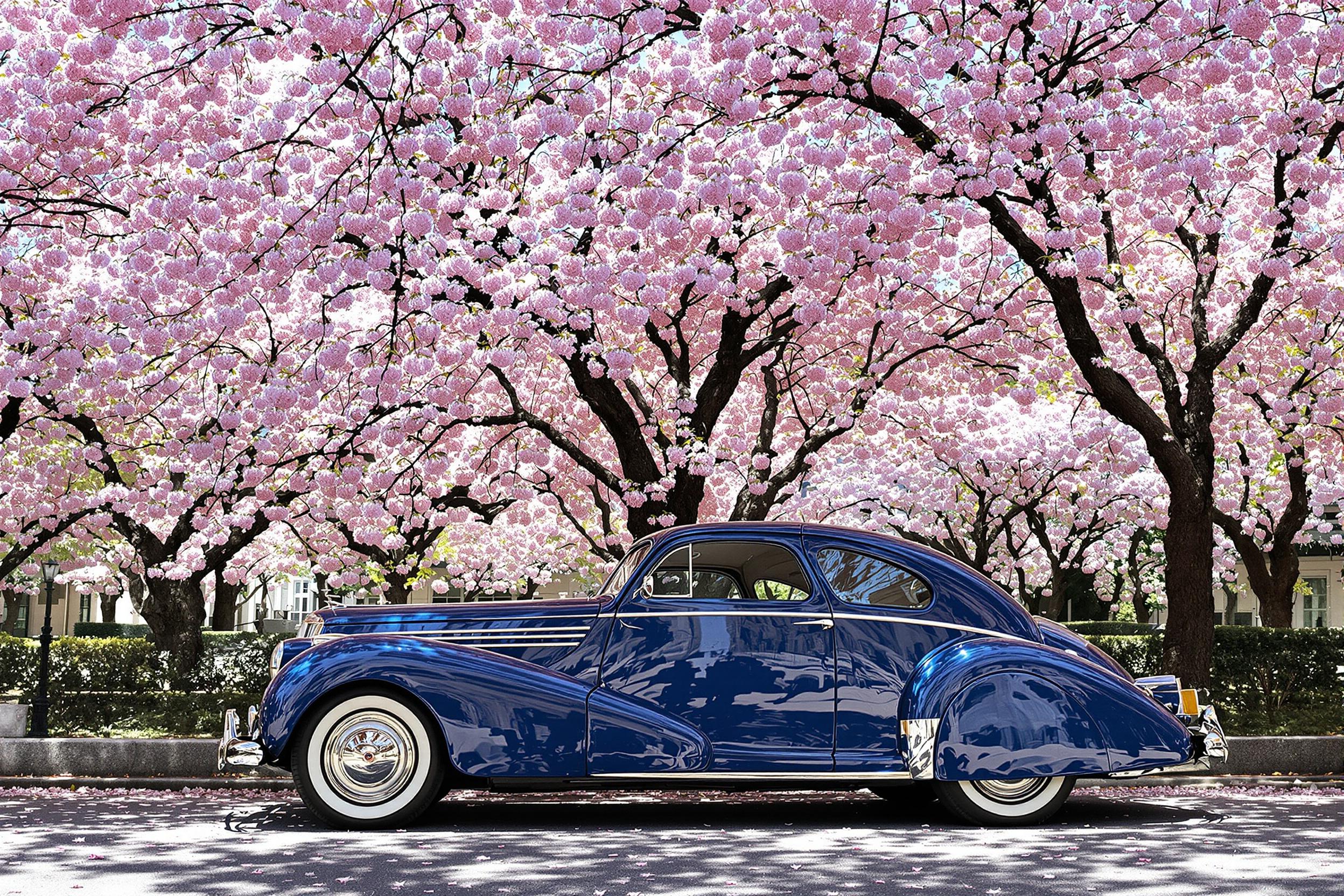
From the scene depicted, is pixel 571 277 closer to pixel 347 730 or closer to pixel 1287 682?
pixel 347 730

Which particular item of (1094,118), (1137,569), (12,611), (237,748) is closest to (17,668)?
(237,748)

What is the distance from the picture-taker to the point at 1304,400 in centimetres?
1886

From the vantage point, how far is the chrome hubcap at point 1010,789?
824cm

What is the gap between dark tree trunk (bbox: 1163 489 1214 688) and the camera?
41.2ft

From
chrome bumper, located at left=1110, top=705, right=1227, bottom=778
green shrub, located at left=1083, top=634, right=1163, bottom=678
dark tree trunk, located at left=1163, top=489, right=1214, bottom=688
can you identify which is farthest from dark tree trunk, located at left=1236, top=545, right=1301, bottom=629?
chrome bumper, located at left=1110, top=705, right=1227, bottom=778

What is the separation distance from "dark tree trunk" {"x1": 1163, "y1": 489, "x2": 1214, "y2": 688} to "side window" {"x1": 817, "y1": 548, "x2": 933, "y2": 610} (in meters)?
5.17

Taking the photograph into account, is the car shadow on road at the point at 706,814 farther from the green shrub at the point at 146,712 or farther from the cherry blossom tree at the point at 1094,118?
the cherry blossom tree at the point at 1094,118

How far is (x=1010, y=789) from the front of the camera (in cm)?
825

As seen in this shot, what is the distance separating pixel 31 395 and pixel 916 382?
1157 cm

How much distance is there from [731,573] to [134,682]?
393 inches

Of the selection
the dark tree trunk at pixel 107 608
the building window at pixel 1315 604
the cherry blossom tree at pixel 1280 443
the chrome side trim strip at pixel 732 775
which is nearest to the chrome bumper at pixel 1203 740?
the chrome side trim strip at pixel 732 775

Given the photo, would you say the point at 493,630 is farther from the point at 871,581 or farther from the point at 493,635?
the point at 871,581

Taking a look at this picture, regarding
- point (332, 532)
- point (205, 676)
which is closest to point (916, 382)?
point (205, 676)

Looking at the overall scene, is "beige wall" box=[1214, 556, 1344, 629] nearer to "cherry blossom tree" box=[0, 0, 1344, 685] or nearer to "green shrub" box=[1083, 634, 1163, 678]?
"cherry blossom tree" box=[0, 0, 1344, 685]
